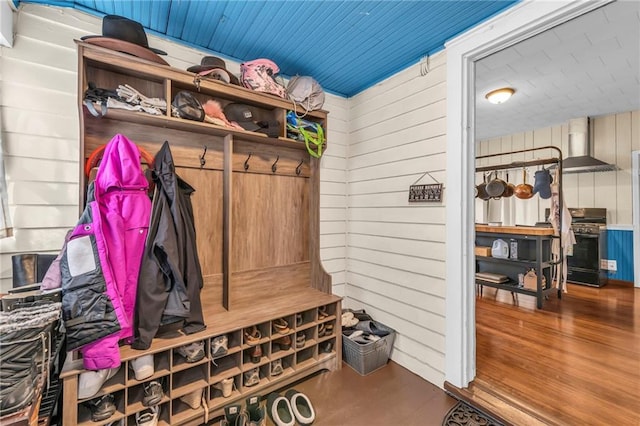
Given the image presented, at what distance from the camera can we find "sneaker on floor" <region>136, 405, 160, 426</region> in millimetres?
1494

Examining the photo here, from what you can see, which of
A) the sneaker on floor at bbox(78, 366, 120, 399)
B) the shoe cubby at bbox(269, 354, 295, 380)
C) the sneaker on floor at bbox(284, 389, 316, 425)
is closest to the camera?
the sneaker on floor at bbox(78, 366, 120, 399)

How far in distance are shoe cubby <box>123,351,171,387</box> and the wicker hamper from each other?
134 cm

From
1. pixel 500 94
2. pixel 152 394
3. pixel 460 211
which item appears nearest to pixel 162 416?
pixel 152 394

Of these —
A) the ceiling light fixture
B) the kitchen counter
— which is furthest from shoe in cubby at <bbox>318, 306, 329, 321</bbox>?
the ceiling light fixture

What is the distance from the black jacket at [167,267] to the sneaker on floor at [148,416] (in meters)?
0.37

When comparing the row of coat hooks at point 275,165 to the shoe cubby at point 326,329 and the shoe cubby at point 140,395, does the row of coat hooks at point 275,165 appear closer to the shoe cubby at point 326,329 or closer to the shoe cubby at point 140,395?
the shoe cubby at point 326,329

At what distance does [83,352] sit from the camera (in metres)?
1.33

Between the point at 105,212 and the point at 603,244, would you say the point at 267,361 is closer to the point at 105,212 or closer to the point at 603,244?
the point at 105,212

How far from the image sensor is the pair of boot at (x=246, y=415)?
158cm

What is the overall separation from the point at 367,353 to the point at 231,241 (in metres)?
1.40

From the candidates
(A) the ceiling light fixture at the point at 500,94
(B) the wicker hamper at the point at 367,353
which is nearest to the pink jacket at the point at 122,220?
(B) the wicker hamper at the point at 367,353

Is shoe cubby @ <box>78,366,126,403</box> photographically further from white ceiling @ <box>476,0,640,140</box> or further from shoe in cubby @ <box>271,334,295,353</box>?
white ceiling @ <box>476,0,640,140</box>

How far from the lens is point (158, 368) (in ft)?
5.16

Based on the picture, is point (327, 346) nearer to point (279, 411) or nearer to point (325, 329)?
point (325, 329)
